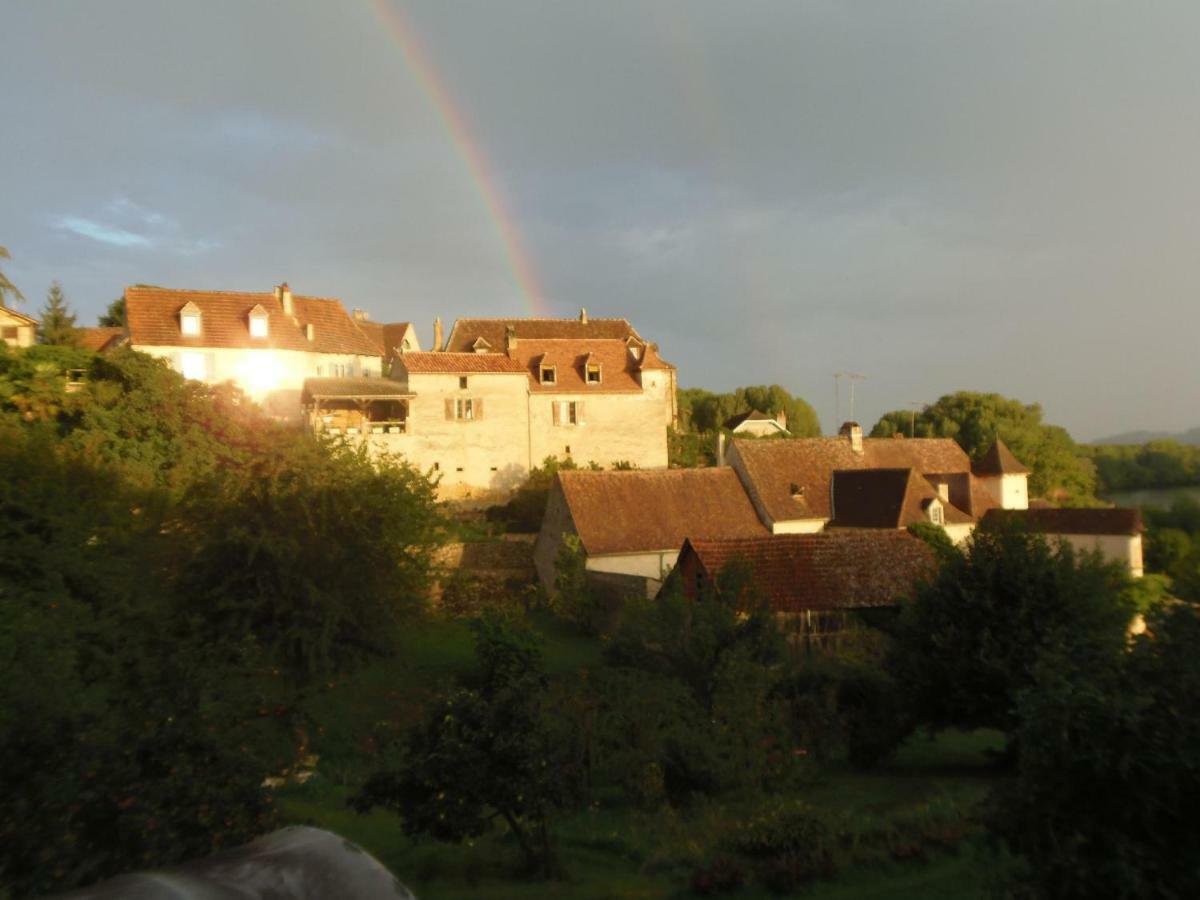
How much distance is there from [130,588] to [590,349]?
38098 mm

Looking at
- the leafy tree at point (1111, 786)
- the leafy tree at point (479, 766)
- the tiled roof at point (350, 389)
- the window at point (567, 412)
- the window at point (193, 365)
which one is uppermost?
the window at point (193, 365)

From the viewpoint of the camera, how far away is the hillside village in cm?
3928

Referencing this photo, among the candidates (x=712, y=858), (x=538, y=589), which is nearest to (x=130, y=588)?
(x=712, y=858)

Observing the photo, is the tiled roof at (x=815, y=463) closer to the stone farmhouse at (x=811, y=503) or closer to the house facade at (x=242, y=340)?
the stone farmhouse at (x=811, y=503)

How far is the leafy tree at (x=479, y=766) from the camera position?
1070cm

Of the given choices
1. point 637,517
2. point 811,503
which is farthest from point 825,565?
point 811,503

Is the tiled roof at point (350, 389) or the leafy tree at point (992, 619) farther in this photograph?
the tiled roof at point (350, 389)

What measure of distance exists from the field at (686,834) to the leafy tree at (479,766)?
34.4 inches

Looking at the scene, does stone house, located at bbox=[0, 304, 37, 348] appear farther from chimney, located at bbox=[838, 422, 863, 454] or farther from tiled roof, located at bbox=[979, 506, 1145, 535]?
tiled roof, located at bbox=[979, 506, 1145, 535]

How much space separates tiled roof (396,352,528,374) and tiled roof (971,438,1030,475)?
2621cm

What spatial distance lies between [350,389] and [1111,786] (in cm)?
4299

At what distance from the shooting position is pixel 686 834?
13141 millimetres

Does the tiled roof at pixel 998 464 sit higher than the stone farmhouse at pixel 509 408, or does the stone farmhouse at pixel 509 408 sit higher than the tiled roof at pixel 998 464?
the stone farmhouse at pixel 509 408

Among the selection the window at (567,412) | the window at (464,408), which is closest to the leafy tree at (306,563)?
the window at (464,408)
